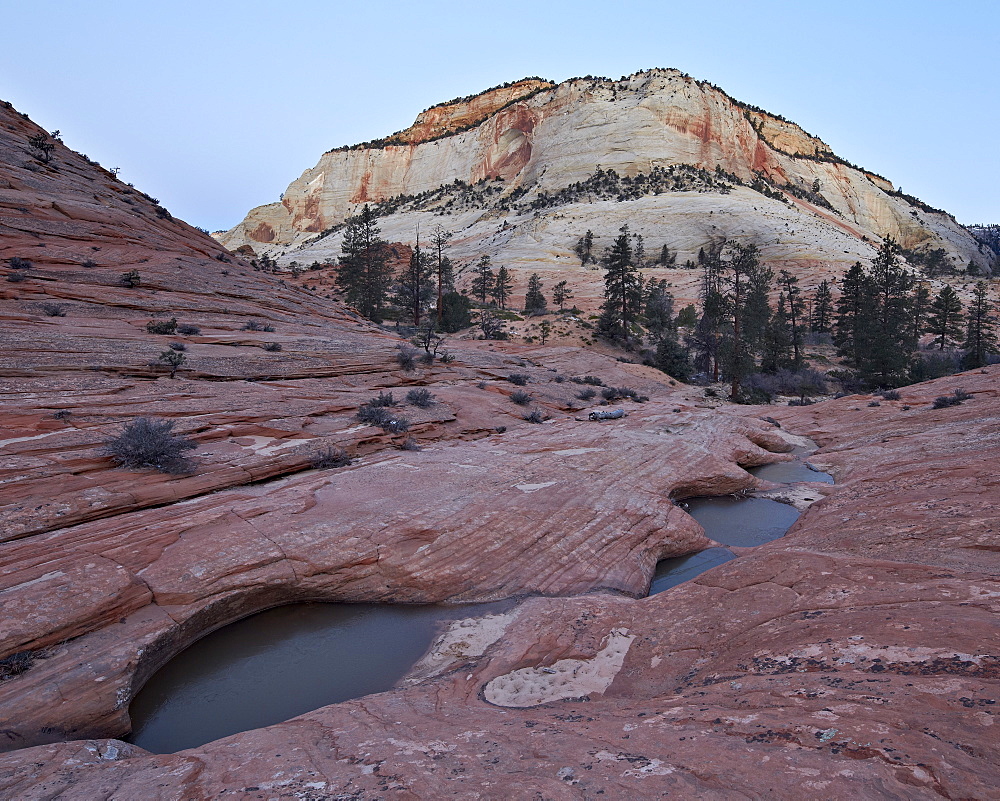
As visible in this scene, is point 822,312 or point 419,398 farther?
point 822,312

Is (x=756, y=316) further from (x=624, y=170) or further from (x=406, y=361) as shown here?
(x=624, y=170)

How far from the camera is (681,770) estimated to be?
3189 mm

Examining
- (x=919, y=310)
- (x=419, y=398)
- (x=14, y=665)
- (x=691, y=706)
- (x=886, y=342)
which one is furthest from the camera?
(x=919, y=310)

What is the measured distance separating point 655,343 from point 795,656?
35.2 meters

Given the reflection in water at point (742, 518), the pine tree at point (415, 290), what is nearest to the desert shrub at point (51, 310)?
the reflection in water at point (742, 518)

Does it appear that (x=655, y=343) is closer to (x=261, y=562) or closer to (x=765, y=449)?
(x=765, y=449)

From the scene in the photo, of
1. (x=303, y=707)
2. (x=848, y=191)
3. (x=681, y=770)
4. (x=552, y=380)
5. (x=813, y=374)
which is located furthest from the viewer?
(x=848, y=191)

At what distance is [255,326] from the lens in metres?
17.7

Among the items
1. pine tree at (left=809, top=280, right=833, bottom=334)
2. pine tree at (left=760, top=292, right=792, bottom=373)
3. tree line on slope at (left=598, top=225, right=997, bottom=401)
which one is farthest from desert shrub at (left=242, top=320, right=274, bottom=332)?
pine tree at (left=809, top=280, right=833, bottom=334)

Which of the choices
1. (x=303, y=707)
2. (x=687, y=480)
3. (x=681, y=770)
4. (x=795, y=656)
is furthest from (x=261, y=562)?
(x=687, y=480)

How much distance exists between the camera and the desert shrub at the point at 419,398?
14.4 meters

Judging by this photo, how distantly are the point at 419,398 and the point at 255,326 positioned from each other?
7.19 meters

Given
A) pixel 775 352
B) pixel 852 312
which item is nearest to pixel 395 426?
pixel 775 352

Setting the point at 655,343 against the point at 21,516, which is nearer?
the point at 21,516
